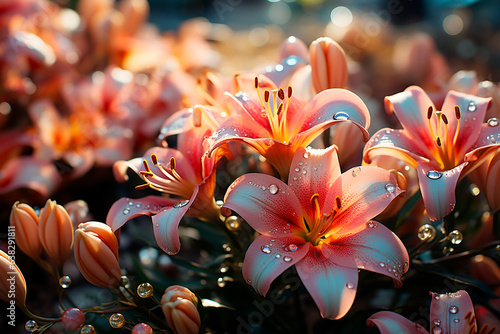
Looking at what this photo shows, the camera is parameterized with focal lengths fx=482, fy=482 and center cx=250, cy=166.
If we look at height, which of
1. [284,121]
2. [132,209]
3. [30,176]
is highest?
[284,121]

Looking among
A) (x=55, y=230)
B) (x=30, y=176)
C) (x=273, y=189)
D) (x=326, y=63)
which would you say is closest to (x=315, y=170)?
(x=273, y=189)

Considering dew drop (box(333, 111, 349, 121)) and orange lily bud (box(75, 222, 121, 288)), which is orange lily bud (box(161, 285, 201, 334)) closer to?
orange lily bud (box(75, 222, 121, 288))

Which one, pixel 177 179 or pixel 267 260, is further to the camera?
pixel 177 179

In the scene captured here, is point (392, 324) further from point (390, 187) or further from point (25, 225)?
point (25, 225)

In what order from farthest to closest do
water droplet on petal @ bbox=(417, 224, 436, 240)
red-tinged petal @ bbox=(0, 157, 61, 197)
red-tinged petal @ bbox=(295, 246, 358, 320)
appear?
red-tinged petal @ bbox=(0, 157, 61, 197) < water droplet on petal @ bbox=(417, 224, 436, 240) < red-tinged petal @ bbox=(295, 246, 358, 320)

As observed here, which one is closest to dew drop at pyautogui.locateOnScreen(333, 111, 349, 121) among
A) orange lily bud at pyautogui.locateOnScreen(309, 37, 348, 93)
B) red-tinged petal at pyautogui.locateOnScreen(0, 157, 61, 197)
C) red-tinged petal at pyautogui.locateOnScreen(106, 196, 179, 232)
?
orange lily bud at pyautogui.locateOnScreen(309, 37, 348, 93)

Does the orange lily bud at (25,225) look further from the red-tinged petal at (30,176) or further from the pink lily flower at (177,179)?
the red-tinged petal at (30,176)

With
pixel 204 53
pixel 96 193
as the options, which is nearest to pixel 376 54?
pixel 204 53
